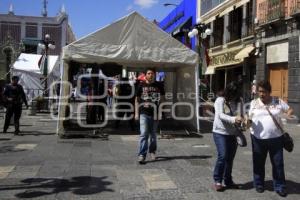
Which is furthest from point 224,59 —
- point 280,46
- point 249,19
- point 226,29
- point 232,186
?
point 232,186

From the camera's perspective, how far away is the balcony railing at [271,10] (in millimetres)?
20156

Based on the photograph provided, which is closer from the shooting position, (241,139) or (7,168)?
(241,139)

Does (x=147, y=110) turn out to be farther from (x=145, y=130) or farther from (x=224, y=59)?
(x=224, y=59)

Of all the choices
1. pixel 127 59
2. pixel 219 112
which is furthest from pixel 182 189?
pixel 127 59

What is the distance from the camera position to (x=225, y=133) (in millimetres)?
6922

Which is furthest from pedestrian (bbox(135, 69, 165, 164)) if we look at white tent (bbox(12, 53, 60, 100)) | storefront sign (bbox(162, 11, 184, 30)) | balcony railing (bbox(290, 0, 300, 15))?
storefront sign (bbox(162, 11, 184, 30))

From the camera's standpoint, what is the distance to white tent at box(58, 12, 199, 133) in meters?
13.1

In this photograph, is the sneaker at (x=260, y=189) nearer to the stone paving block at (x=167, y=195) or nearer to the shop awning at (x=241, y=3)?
the stone paving block at (x=167, y=195)

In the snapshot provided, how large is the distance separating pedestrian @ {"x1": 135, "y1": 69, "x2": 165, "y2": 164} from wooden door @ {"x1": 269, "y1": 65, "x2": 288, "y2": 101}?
477 inches

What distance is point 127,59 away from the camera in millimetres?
13359

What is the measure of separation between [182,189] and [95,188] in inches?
47.7

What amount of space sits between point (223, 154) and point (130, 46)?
704 cm

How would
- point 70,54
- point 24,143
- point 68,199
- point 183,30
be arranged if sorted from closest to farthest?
point 68,199
point 24,143
point 70,54
point 183,30

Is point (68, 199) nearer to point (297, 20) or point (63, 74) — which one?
point (63, 74)
